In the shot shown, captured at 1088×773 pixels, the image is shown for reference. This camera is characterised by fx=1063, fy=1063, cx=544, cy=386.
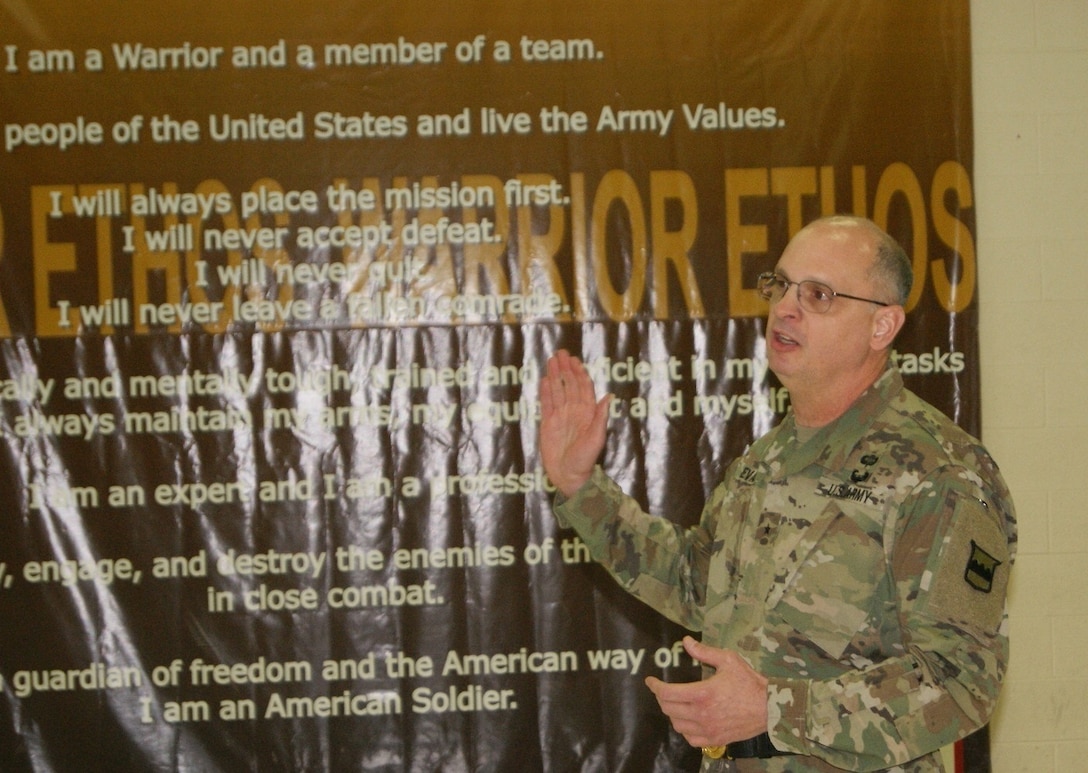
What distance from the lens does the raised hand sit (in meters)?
1.78

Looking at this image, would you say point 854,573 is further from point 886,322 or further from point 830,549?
point 886,322

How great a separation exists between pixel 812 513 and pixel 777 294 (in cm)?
34

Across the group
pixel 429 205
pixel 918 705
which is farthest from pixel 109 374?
pixel 918 705

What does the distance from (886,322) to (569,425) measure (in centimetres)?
54

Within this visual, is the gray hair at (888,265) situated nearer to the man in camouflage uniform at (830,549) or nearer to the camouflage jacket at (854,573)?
the man in camouflage uniform at (830,549)

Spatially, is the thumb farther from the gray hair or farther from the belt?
the gray hair

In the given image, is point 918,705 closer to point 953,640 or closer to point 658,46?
point 953,640

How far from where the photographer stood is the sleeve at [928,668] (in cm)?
132

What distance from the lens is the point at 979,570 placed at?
1373 mm

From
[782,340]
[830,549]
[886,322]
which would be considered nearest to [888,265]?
[886,322]

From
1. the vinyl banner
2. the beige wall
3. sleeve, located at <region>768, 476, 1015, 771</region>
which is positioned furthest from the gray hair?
the beige wall

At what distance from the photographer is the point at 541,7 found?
2.82m

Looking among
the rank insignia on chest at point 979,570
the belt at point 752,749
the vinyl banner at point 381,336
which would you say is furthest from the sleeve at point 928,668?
the vinyl banner at point 381,336

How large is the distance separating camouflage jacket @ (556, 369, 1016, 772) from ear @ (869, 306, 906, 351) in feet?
0.22
